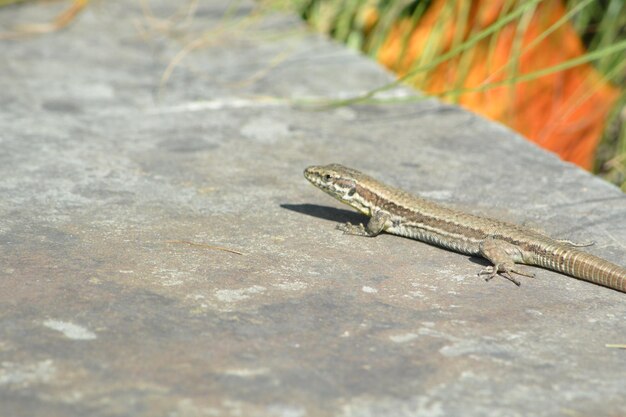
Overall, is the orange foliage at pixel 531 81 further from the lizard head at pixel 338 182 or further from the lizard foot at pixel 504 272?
the lizard foot at pixel 504 272

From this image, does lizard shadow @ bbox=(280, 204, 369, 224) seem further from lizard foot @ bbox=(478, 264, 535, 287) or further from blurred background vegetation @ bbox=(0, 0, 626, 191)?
blurred background vegetation @ bbox=(0, 0, 626, 191)

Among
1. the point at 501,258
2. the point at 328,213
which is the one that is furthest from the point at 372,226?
the point at 501,258

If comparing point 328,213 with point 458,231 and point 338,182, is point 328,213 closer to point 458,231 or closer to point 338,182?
point 338,182

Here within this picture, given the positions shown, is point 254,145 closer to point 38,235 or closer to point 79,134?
point 79,134

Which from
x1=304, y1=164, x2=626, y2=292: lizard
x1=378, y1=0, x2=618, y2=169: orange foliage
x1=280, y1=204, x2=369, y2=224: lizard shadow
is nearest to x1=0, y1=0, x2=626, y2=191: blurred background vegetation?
x1=378, y1=0, x2=618, y2=169: orange foliage

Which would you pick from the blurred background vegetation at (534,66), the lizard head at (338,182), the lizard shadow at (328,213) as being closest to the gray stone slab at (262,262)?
the lizard shadow at (328,213)

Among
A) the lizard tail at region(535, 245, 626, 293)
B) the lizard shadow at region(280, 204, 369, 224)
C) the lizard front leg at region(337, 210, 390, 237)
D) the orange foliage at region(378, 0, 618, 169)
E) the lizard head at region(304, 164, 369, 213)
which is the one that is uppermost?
the orange foliage at region(378, 0, 618, 169)
